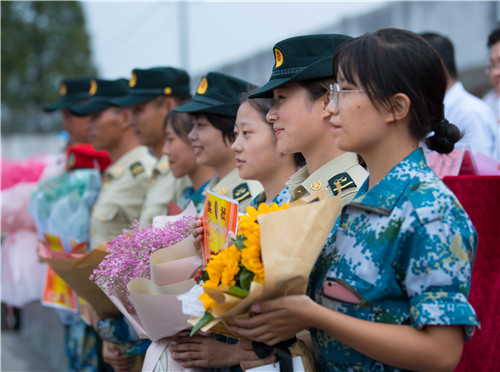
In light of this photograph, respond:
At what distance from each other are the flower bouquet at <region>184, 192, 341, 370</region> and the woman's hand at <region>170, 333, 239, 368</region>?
1.57ft

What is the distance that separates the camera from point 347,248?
1626 mm

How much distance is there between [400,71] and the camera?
1569 mm

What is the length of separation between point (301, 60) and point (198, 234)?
75 centimetres

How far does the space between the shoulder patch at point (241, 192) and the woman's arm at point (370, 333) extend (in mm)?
1409

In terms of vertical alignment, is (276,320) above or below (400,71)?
below

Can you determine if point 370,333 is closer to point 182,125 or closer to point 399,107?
point 399,107

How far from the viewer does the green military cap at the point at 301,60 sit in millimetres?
2117

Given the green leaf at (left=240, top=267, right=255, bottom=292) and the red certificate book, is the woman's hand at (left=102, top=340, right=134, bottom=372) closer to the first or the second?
the red certificate book

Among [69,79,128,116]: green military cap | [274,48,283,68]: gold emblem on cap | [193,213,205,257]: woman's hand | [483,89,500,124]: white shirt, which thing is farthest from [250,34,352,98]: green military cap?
[483,89,500,124]: white shirt

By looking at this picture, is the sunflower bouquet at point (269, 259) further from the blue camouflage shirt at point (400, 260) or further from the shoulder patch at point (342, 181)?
the shoulder patch at point (342, 181)

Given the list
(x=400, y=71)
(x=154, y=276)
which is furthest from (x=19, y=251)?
(x=400, y=71)

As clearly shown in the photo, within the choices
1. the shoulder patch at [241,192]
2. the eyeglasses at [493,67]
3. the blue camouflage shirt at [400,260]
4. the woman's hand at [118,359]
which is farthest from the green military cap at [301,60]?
the eyeglasses at [493,67]

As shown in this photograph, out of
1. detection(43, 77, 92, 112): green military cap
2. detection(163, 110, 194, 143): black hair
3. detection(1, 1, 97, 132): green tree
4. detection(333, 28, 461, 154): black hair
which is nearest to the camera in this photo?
detection(333, 28, 461, 154): black hair

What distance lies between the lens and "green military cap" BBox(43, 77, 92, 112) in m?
5.74
